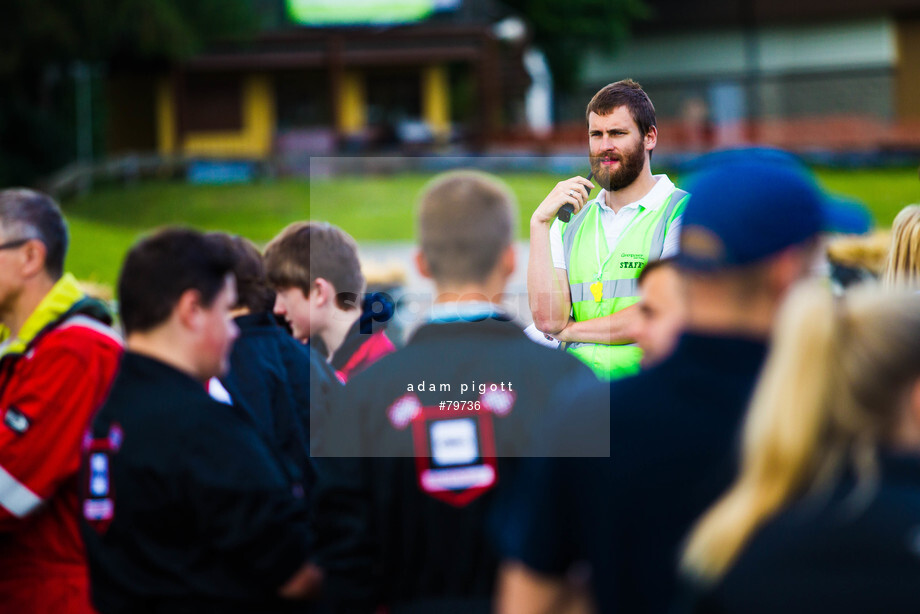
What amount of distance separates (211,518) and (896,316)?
162 cm

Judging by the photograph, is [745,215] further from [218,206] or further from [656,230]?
[218,206]

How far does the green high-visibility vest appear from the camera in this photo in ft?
11.7

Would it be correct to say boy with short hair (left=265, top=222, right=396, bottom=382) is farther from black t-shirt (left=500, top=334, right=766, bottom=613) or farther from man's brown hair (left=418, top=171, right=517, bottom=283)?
black t-shirt (left=500, top=334, right=766, bottom=613)

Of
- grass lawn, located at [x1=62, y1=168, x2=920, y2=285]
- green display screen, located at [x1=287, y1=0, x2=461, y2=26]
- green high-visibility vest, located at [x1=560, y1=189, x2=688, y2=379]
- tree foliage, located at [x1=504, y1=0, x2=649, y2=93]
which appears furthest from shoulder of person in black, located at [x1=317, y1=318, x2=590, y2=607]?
tree foliage, located at [x1=504, y1=0, x2=649, y2=93]

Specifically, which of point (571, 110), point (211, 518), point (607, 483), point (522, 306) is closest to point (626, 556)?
point (607, 483)

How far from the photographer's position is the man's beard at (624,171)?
141 inches

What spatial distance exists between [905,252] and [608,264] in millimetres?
1326

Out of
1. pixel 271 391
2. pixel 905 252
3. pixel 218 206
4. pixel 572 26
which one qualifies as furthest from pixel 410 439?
pixel 572 26

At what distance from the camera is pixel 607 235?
12.0 feet

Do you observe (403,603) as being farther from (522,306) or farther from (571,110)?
(571,110)

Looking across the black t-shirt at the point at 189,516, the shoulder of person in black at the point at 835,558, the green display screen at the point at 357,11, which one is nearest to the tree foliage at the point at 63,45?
the green display screen at the point at 357,11

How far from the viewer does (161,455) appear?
2.51 meters

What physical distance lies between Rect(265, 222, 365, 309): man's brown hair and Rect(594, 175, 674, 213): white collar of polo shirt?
3.13ft

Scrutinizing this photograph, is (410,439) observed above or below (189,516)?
above
